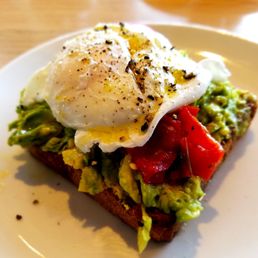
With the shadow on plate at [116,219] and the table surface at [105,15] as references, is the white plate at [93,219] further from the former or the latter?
the table surface at [105,15]

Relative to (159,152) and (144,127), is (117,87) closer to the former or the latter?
(144,127)

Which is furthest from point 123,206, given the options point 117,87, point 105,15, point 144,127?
point 105,15

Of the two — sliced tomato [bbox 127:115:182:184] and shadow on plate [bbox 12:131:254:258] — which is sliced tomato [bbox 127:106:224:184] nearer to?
sliced tomato [bbox 127:115:182:184]

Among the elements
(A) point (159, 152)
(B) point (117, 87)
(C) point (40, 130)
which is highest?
(B) point (117, 87)

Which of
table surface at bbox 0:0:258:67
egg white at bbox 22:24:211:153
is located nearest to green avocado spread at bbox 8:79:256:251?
egg white at bbox 22:24:211:153

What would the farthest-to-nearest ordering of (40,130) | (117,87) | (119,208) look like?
(40,130) < (119,208) < (117,87)

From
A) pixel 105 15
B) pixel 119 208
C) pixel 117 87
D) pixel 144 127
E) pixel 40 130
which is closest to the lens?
pixel 144 127

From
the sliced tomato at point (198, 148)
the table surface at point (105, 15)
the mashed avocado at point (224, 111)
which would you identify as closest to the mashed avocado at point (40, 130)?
the sliced tomato at point (198, 148)
